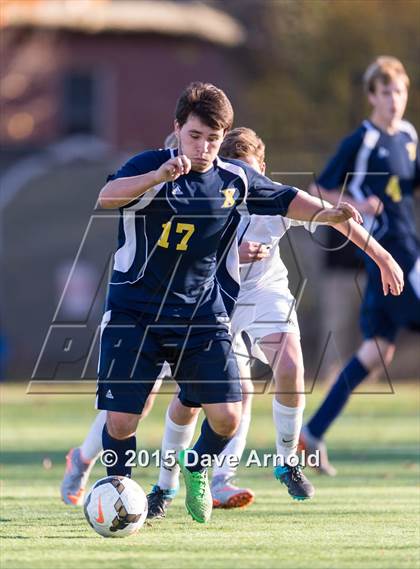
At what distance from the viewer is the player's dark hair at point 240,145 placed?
22.2 feet

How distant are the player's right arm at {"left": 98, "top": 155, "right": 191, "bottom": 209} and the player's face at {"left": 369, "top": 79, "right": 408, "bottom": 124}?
3.35 m

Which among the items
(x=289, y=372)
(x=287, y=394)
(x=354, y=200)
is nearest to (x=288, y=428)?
Result: (x=287, y=394)

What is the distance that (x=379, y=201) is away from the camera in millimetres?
8648

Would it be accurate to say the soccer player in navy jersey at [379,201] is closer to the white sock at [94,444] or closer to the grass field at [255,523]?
the grass field at [255,523]

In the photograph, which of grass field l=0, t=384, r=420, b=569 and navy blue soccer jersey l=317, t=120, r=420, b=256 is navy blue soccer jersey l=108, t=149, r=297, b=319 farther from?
navy blue soccer jersey l=317, t=120, r=420, b=256

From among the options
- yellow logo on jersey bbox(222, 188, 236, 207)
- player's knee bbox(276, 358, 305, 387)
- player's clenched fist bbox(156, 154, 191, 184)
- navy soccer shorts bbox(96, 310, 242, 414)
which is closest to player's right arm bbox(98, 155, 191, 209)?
player's clenched fist bbox(156, 154, 191, 184)

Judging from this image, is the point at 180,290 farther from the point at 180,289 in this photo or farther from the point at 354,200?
the point at 354,200

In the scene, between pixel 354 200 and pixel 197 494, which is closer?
pixel 197 494

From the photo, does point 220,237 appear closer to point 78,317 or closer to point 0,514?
point 0,514

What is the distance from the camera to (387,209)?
8.80 metres

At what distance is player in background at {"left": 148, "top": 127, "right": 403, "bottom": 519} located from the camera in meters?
6.54

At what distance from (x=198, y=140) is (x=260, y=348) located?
157 centimetres

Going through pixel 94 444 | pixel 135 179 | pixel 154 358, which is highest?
pixel 135 179

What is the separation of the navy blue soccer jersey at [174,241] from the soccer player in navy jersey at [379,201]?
8.76ft
